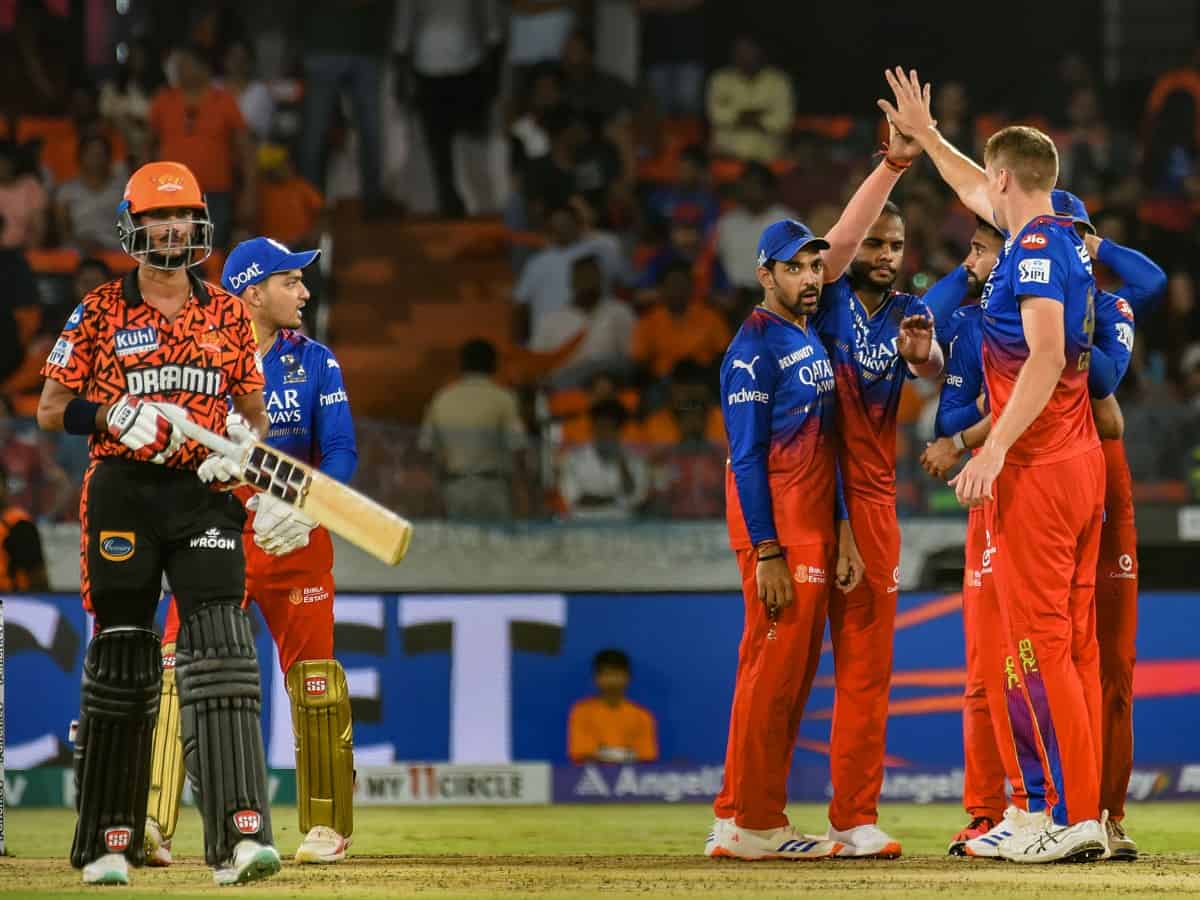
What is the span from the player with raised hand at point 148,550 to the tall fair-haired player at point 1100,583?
2.98m

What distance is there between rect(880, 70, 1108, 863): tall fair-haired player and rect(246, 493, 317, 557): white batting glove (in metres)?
2.32

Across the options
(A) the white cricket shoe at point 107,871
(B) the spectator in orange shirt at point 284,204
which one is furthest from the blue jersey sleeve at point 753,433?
(B) the spectator in orange shirt at point 284,204

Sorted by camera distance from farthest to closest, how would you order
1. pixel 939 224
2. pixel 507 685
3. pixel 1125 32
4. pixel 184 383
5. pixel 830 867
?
pixel 1125 32 → pixel 939 224 → pixel 507 685 → pixel 830 867 → pixel 184 383

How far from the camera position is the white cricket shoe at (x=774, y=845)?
7887 mm

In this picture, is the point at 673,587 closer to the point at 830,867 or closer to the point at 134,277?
the point at 830,867

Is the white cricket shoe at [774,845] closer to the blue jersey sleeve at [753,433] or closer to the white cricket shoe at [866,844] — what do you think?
the white cricket shoe at [866,844]

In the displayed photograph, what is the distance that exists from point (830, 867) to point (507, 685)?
15.2 ft

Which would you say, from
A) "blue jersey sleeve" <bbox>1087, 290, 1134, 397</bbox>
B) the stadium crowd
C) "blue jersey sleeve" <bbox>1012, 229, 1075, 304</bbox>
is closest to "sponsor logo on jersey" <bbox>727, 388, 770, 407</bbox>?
"blue jersey sleeve" <bbox>1012, 229, 1075, 304</bbox>

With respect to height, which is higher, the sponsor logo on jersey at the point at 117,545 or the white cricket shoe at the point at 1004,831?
the sponsor logo on jersey at the point at 117,545

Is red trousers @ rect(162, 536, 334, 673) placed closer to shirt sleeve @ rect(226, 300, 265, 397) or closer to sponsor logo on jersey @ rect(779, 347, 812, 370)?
shirt sleeve @ rect(226, 300, 265, 397)

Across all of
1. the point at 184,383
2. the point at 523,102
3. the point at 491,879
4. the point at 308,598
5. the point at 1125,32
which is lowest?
the point at 491,879

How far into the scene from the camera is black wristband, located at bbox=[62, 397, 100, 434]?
665cm

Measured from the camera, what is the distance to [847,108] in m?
20.1

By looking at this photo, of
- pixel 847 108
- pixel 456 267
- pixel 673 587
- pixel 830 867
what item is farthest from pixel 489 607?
pixel 847 108
